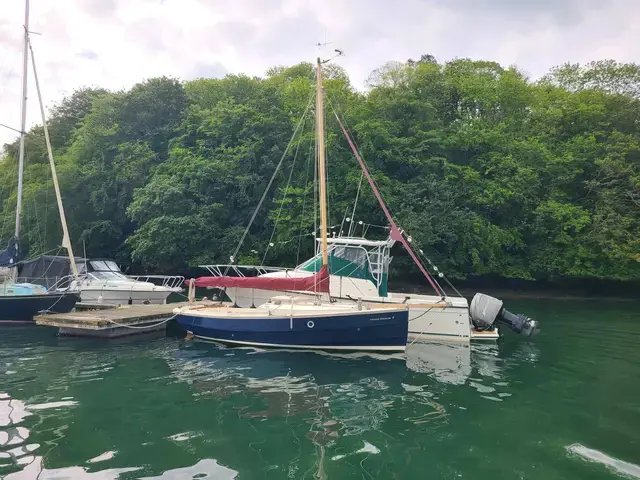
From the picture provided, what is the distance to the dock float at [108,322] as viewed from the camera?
51.0 feet

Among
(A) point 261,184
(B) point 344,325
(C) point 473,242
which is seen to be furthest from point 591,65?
(B) point 344,325

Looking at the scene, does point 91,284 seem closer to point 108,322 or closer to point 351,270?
point 108,322

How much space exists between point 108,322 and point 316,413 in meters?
9.85

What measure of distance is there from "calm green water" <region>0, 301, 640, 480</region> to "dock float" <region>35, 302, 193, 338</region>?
0.83 m

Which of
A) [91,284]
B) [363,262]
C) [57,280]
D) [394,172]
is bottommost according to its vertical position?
[91,284]

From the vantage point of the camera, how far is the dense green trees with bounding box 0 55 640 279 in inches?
1169

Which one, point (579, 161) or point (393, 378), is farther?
point (579, 161)

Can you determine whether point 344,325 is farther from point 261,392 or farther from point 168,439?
point 168,439

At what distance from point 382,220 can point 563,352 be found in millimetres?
17589

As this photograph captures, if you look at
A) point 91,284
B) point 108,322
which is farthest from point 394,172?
point 108,322

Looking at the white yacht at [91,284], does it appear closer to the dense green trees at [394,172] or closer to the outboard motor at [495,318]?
the dense green trees at [394,172]

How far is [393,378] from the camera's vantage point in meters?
11.5

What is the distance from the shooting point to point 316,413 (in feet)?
29.3

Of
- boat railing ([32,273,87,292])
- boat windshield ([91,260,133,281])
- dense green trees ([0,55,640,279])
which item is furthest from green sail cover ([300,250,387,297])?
boat windshield ([91,260,133,281])
